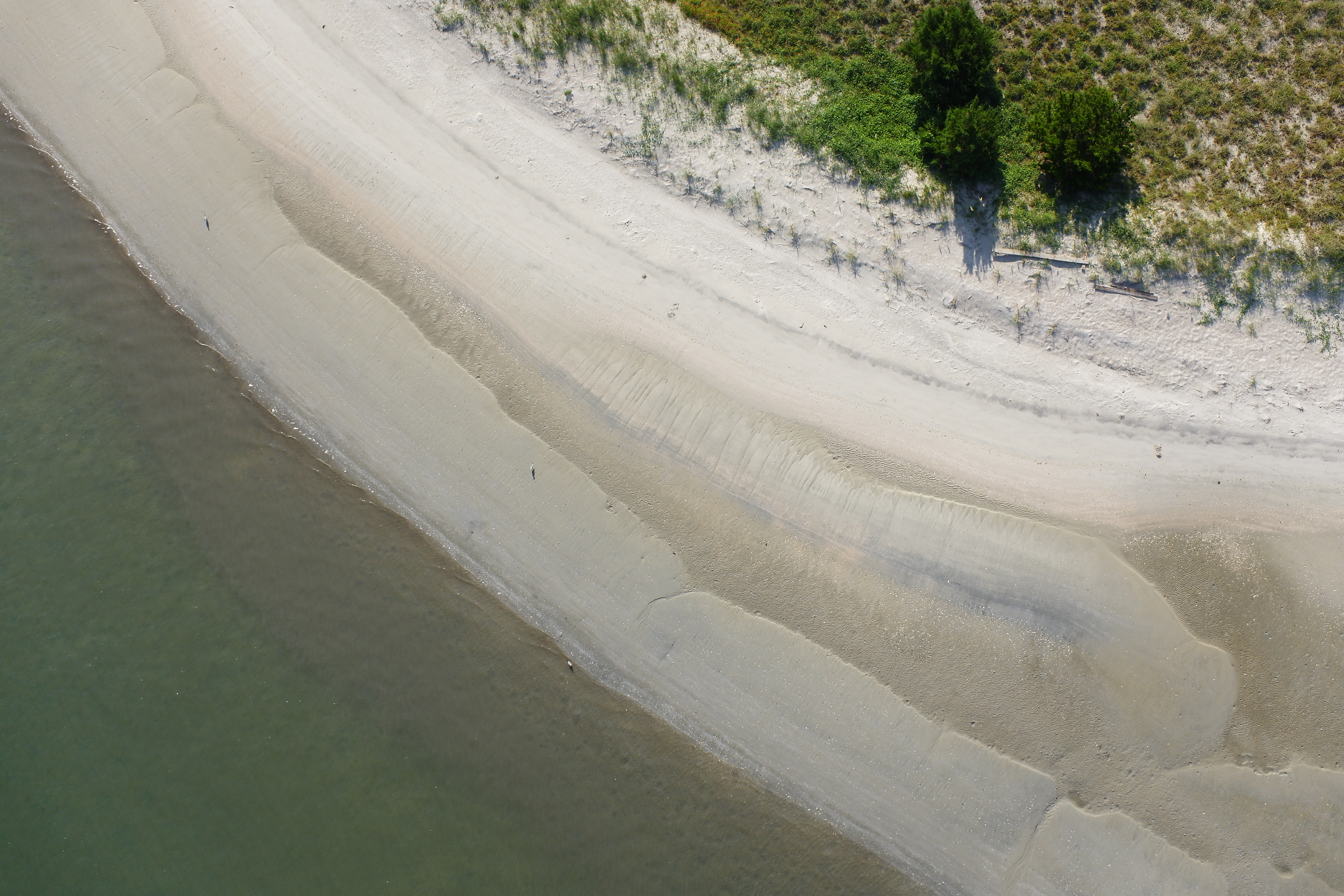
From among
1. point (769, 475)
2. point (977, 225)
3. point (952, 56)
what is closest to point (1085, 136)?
point (977, 225)

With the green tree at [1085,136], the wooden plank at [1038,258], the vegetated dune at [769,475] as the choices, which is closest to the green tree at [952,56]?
the green tree at [1085,136]

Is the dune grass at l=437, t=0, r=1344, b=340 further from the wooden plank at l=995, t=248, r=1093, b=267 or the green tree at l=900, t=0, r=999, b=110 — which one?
the green tree at l=900, t=0, r=999, b=110

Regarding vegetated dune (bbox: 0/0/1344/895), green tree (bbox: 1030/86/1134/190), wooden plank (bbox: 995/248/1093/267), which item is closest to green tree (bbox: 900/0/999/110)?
green tree (bbox: 1030/86/1134/190)

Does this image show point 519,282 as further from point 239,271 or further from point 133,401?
point 133,401

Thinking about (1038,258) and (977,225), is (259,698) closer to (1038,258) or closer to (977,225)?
(977,225)

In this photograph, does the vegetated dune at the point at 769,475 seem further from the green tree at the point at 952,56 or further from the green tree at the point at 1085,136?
the green tree at the point at 952,56
